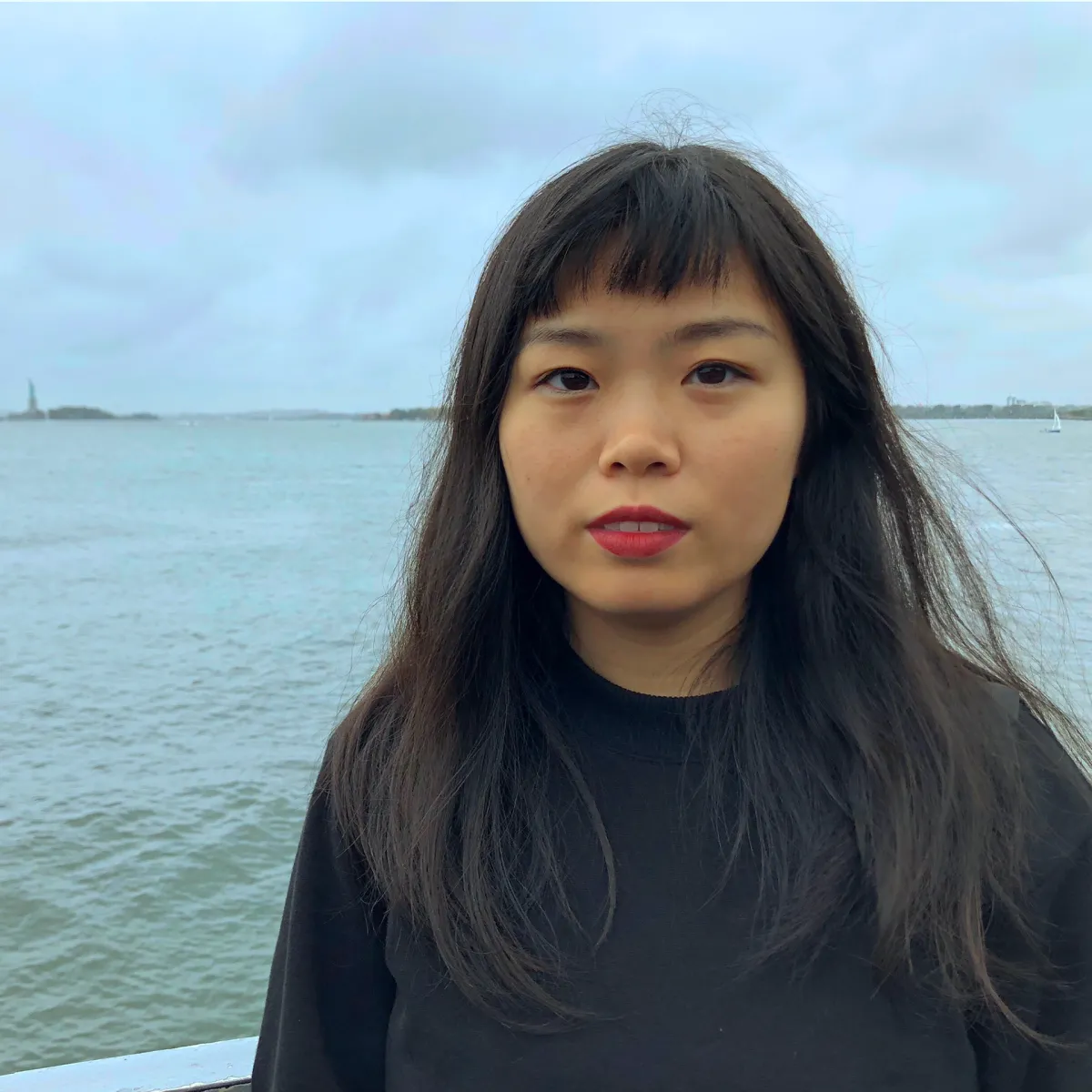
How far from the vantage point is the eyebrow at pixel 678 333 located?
48.4 inches

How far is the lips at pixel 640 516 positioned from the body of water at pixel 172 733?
64 cm

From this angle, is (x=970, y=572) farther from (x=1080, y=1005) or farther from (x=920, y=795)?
(x=1080, y=1005)

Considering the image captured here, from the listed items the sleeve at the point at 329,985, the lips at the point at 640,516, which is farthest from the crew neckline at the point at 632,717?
the sleeve at the point at 329,985

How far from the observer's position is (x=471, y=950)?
128cm

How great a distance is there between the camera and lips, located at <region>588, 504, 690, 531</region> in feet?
3.98

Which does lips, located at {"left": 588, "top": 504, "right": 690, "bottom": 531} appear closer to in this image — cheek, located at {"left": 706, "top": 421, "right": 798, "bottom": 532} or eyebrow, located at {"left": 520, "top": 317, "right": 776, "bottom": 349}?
cheek, located at {"left": 706, "top": 421, "right": 798, "bottom": 532}

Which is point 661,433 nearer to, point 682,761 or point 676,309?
point 676,309

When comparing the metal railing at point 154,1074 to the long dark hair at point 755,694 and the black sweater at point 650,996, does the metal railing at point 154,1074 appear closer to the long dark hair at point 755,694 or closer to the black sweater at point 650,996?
the black sweater at point 650,996

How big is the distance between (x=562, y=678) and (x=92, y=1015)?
5631 mm

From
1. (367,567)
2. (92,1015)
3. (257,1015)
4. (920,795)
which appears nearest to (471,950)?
(920,795)

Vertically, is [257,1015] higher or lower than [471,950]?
lower

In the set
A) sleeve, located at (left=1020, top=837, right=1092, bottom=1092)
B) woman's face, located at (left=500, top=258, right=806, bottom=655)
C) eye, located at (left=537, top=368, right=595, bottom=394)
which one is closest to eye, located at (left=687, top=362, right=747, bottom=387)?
woman's face, located at (left=500, top=258, right=806, bottom=655)

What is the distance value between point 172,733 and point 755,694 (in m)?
10.5

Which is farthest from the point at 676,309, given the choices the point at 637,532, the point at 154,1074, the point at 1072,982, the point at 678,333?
the point at 154,1074
